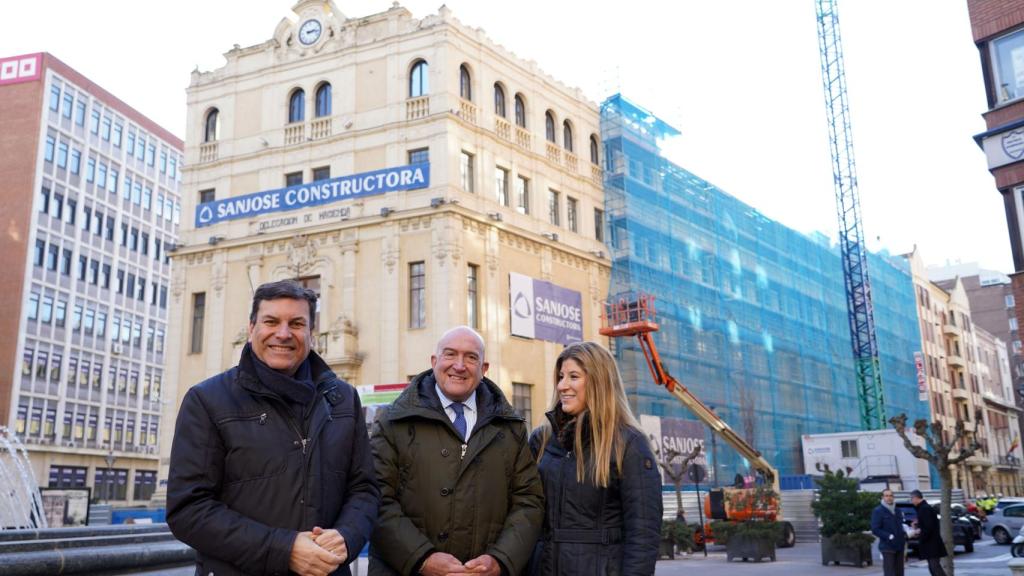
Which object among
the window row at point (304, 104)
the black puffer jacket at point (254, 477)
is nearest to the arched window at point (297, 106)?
the window row at point (304, 104)

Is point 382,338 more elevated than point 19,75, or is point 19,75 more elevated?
point 19,75

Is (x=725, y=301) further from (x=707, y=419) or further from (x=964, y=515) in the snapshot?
(x=964, y=515)

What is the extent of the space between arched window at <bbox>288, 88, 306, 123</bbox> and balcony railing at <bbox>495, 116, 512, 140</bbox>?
7.90 m

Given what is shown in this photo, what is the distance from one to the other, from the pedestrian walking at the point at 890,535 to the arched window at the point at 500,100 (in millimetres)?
24620

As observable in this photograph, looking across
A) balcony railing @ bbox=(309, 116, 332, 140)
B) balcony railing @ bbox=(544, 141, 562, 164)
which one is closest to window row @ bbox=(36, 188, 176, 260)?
balcony railing @ bbox=(309, 116, 332, 140)

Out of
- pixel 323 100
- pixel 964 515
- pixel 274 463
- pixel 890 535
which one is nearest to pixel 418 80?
pixel 323 100

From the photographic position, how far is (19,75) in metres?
56.9

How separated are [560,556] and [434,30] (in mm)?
30351

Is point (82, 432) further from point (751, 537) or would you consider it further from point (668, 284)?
point (751, 537)

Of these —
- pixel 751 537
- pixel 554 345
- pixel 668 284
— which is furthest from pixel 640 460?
pixel 668 284

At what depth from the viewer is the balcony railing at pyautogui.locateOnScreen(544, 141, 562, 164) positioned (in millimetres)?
37375

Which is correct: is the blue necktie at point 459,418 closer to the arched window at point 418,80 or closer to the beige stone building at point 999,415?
the arched window at point 418,80

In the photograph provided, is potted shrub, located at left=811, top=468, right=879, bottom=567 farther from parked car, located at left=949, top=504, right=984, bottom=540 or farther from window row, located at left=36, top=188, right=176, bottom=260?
window row, located at left=36, top=188, right=176, bottom=260

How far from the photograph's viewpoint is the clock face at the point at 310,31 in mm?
36031
